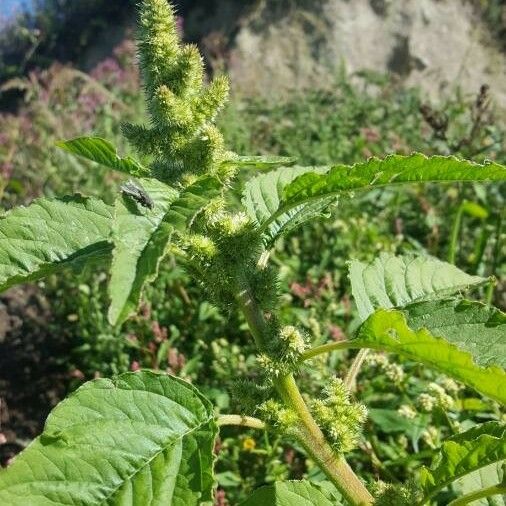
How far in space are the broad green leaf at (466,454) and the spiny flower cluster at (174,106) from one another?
2.40 ft

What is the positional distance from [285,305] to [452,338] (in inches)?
83.8

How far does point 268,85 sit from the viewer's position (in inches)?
429

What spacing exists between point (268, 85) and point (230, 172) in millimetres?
9696

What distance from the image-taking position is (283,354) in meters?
1.48

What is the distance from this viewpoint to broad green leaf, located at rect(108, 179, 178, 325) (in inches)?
41.5

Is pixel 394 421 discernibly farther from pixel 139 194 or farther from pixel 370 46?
pixel 370 46

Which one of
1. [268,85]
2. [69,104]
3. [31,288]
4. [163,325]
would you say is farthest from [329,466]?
[268,85]

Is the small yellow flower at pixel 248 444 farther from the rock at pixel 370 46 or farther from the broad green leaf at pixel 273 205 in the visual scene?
the rock at pixel 370 46

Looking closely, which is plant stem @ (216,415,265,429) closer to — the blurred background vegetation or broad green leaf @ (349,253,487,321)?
the blurred background vegetation

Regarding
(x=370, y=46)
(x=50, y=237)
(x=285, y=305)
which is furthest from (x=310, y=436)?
(x=370, y=46)

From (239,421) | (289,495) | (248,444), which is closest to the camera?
(239,421)

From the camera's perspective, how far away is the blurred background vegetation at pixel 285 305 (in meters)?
2.79

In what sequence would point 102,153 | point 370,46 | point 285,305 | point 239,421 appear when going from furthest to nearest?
point 370,46 < point 285,305 < point 239,421 < point 102,153

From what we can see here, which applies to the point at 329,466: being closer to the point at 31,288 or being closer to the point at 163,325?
the point at 163,325
